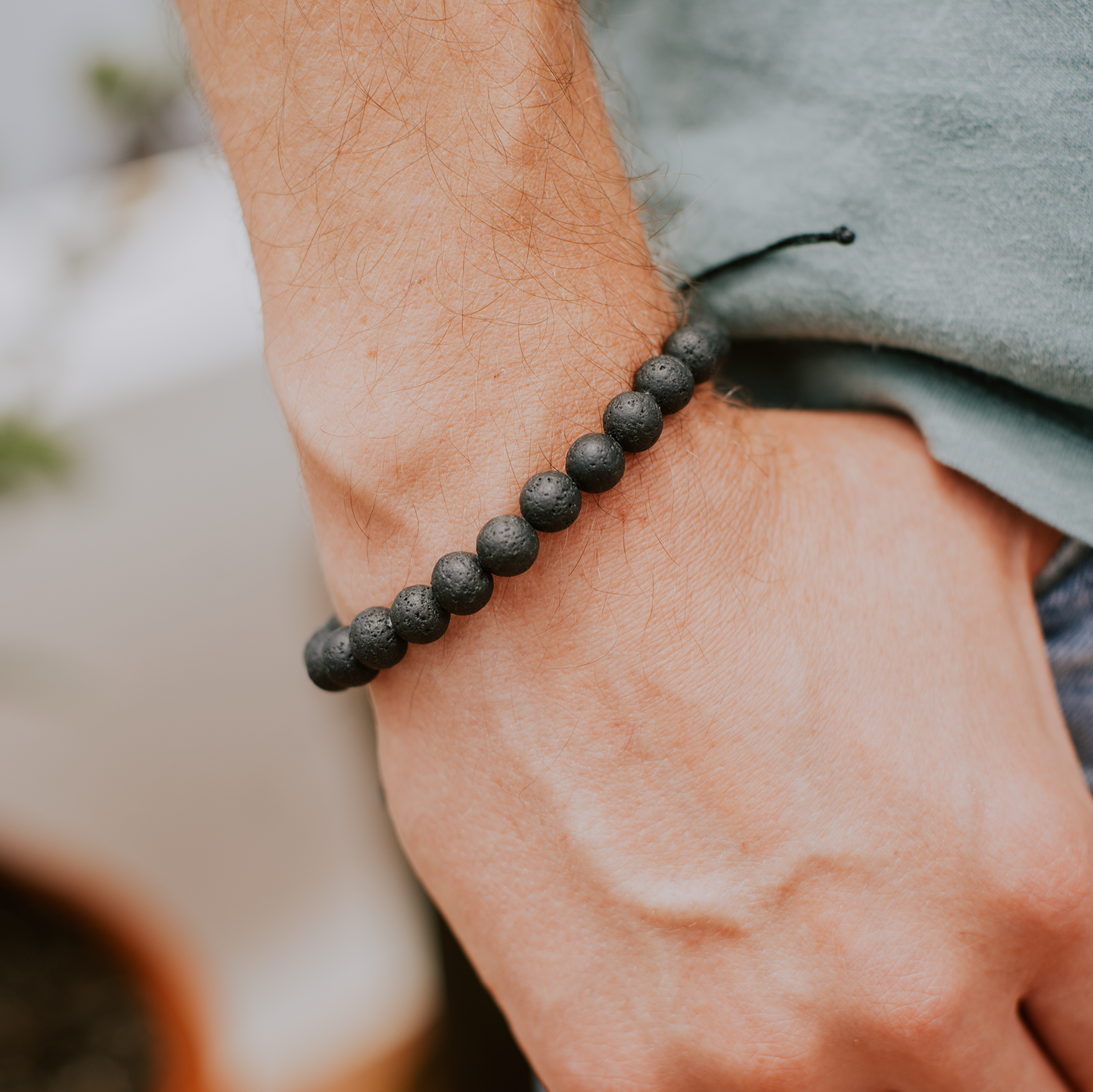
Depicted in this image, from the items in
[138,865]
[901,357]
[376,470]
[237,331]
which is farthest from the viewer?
[138,865]

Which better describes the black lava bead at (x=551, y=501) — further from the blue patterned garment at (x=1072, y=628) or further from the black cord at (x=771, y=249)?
the blue patterned garment at (x=1072, y=628)

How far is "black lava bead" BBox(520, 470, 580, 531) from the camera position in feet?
1.95

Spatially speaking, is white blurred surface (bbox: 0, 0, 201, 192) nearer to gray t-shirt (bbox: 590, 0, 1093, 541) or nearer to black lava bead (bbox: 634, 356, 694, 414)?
gray t-shirt (bbox: 590, 0, 1093, 541)

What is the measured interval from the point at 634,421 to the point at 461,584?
17cm

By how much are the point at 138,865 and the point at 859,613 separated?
5.71 ft

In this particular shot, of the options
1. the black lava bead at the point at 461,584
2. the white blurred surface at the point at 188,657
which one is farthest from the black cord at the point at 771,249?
→ the white blurred surface at the point at 188,657

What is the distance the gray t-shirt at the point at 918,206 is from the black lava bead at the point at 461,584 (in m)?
0.36

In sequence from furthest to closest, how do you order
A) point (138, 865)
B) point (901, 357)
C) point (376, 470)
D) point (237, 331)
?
point (138, 865)
point (237, 331)
point (901, 357)
point (376, 470)

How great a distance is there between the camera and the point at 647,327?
0.67m

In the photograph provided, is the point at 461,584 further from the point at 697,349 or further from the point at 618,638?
the point at 697,349

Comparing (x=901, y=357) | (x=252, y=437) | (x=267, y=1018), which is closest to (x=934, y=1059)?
(x=901, y=357)

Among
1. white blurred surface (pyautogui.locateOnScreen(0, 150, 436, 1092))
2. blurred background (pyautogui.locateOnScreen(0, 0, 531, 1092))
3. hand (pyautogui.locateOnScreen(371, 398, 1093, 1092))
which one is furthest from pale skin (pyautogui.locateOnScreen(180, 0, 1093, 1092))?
white blurred surface (pyautogui.locateOnScreen(0, 150, 436, 1092))

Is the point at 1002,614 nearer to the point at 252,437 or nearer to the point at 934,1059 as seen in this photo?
the point at 934,1059

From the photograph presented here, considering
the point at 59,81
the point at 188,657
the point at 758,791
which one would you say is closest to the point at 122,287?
the point at 59,81
